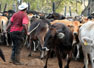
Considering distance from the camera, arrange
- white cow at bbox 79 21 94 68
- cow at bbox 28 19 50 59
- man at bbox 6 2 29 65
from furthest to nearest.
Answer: cow at bbox 28 19 50 59
man at bbox 6 2 29 65
white cow at bbox 79 21 94 68

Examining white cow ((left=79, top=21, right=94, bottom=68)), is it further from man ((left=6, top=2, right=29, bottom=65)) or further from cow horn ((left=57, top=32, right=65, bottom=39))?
man ((left=6, top=2, right=29, bottom=65))

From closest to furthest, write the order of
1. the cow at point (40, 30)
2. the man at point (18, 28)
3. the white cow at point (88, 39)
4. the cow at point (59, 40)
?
the white cow at point (88, 39) < the cow at point (59, 40) < the man at point (18, 28) < the cow at point (40, 30)

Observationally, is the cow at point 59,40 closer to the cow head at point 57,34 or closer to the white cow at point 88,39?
the cow head at point 57,34

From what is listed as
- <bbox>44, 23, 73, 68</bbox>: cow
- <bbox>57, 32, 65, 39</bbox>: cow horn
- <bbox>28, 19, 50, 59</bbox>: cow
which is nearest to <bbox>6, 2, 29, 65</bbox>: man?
<bbox>44, 23, 73, 68</bbox>: cow

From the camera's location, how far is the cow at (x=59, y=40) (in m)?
9.94

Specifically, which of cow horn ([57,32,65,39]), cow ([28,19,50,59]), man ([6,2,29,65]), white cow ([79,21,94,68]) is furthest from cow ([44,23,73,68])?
cow ([28,19,50,59])

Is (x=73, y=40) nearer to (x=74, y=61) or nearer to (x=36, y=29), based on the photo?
(x=74, y=61)

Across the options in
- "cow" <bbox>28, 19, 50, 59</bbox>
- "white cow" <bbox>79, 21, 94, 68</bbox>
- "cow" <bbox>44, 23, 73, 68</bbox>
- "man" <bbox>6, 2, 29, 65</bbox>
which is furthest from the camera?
"cow" <bbox>28, 19, 50, 59</bbox>

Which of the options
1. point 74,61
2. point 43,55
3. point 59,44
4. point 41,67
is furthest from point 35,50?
point 59,44

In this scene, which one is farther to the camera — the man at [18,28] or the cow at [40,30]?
the cow at [40,30]

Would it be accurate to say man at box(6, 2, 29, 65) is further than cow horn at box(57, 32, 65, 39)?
Yes

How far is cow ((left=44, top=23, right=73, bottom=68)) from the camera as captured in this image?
994 centimetres

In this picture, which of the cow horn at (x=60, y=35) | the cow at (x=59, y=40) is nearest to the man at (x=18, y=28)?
the cow at (x=59, y=40)

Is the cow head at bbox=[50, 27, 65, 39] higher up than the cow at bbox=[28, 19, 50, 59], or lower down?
higher up
